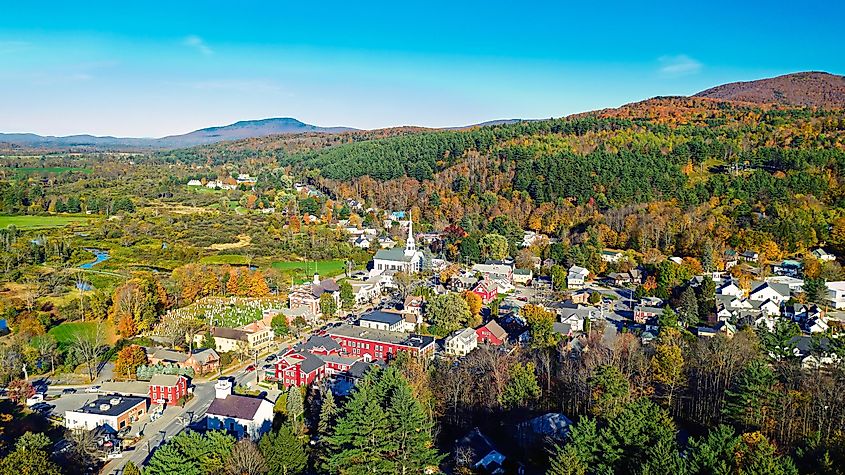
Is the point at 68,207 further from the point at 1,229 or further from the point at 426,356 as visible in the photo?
the point at 426,356

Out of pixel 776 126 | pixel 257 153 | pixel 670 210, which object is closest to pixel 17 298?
pixel 670 210

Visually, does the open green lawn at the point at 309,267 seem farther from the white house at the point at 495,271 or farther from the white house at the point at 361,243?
the white house at the point at 495,271

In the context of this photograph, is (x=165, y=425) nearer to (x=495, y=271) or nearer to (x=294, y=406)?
(x=294, y=406)

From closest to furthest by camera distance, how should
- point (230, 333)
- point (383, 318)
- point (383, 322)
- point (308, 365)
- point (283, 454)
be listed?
point (283, 454) → point (308, 365) → point (230, 333) → point (383, 322) → point (383, 318)

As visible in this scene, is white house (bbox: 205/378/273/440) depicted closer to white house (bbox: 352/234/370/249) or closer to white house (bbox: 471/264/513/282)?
white house (bbox: 471/264/513/282)

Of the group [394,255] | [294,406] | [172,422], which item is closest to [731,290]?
[394,255]

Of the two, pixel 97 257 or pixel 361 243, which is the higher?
pixel 97 257

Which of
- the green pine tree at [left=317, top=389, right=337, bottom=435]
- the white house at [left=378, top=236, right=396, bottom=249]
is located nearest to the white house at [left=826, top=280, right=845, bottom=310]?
the green pine tree at [left=317, top=389, right=337, bottom=435]
